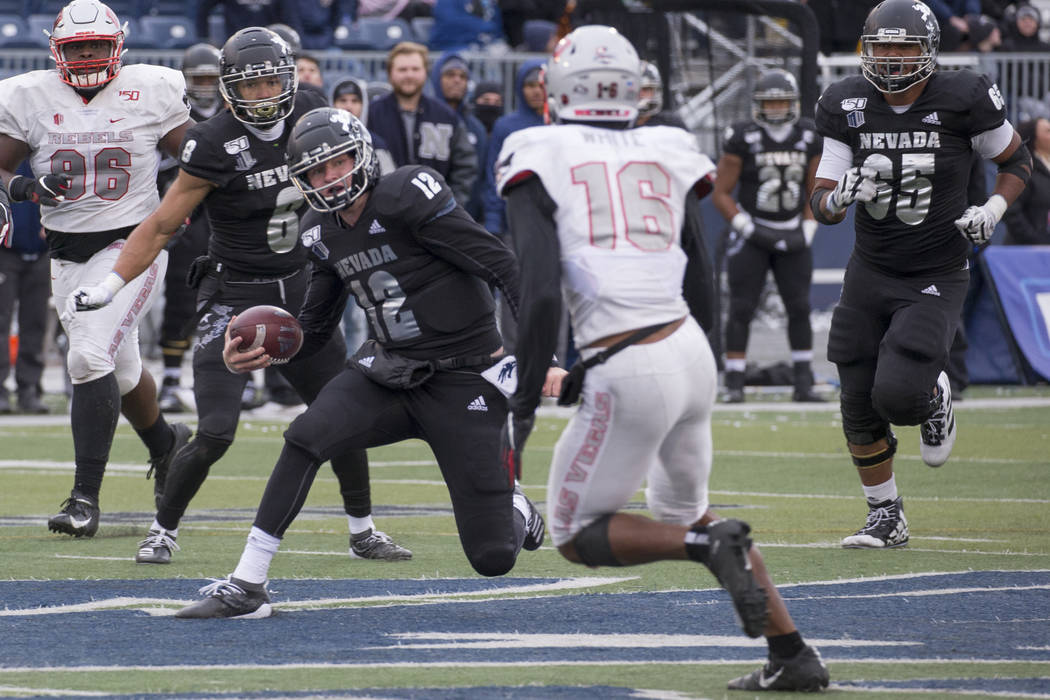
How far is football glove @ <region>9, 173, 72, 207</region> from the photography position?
6.75 meters

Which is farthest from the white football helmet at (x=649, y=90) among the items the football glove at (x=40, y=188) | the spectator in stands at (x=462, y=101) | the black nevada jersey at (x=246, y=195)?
the football glove at (x=40, y=188)

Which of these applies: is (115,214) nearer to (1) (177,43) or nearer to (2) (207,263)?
(2) (207,263)

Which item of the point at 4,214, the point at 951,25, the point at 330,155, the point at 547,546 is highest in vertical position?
the point at 330,155

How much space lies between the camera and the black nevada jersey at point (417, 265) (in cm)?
516

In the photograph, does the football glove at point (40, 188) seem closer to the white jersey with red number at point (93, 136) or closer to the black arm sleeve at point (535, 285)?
the white jersey with red number at point (93, 136)

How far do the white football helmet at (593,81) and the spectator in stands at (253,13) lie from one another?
1079 cm

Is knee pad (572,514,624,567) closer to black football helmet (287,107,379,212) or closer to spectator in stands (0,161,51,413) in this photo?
black football helmet (287,107,379,212)

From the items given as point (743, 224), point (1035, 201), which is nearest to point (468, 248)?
point (743, 224)

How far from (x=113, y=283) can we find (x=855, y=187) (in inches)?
101

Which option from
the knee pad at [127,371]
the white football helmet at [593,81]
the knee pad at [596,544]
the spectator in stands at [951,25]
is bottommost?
the spectator in stands at [951,25]

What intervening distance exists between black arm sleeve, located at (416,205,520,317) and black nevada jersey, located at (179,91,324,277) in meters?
1.28

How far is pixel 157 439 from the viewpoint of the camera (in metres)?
7.27

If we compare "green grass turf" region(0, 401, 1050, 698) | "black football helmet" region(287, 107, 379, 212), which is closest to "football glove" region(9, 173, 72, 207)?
"green grass turf" region(0, 401, 1050, 698)

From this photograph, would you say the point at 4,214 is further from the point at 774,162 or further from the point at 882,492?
the point at 774,162
